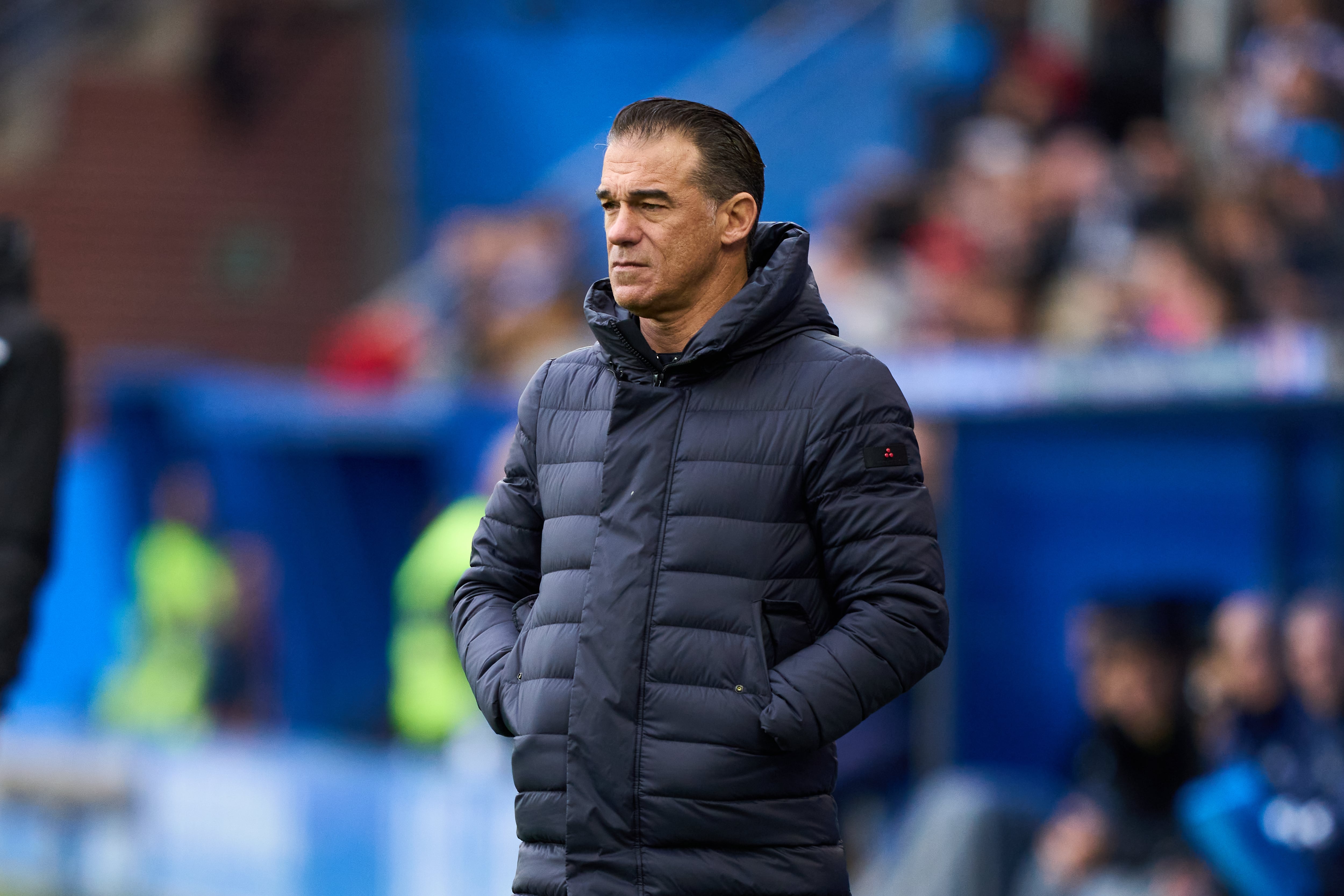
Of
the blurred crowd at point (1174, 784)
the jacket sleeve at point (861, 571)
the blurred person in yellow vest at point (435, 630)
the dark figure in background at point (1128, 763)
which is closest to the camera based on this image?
the jacket sleeve at point (861, 571)

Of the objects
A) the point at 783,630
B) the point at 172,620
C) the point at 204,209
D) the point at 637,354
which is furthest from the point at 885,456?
the point at 204,209

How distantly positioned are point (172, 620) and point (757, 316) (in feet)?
23.6

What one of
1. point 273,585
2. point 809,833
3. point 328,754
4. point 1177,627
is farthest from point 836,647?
point 273,585

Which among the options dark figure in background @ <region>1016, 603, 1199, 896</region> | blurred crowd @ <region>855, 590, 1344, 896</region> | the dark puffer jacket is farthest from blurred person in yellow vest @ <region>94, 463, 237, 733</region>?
the dark puffer jacket

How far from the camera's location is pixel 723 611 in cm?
242

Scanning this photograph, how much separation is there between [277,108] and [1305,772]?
10.7m

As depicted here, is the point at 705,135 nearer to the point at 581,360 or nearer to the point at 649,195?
the point at 649,195

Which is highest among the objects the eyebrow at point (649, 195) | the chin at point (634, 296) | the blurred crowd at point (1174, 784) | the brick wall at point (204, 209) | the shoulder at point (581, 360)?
the brick wall at point (204, 209)

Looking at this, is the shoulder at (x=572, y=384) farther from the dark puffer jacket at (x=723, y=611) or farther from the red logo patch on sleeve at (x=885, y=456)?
the red logo patch on sleeve at (x=885, y=456)

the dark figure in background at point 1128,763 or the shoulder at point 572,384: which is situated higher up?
the shoulder at point 572,384

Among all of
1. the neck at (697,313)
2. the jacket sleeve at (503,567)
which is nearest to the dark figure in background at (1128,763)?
the jacket sleeve at (503,567)

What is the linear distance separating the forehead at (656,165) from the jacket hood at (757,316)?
0.15 m

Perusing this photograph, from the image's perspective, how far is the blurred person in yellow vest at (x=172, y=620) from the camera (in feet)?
30.0

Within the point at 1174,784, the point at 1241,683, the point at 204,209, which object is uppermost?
the point at 204,209
